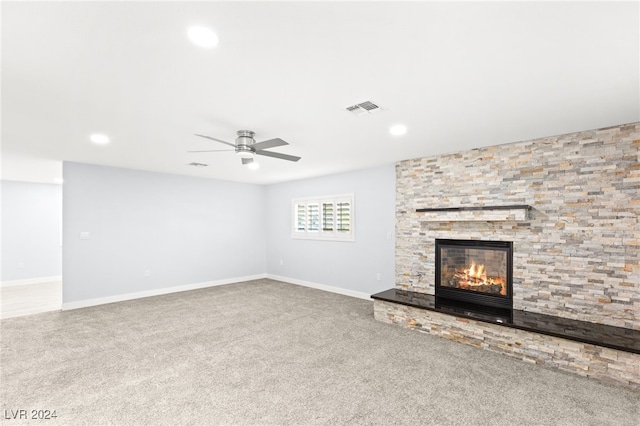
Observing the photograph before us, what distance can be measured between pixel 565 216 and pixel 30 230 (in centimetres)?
1062

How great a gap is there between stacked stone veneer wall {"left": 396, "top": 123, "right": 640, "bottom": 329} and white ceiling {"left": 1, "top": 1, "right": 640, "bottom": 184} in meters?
0.33

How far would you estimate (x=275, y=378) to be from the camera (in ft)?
9.53

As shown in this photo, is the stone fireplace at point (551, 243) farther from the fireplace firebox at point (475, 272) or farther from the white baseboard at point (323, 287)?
the white baseboard at point (323, 287)

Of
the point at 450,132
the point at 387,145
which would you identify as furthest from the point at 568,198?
the point at 387,145

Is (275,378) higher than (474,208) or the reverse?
the reverse

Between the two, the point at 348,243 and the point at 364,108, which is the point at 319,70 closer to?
the point at 364,108

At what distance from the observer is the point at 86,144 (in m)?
4.19

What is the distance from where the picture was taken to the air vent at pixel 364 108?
2764mm

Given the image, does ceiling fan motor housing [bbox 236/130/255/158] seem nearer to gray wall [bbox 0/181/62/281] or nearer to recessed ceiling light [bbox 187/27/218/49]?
recessed ceiling light [bbox 187/27/218/49]

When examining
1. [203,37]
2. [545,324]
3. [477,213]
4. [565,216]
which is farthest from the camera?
[477,213]

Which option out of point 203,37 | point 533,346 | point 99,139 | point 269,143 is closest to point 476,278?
point 533,346

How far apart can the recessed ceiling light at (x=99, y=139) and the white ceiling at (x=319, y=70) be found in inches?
3.5

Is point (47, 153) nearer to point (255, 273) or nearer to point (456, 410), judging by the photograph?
point (255, 273)

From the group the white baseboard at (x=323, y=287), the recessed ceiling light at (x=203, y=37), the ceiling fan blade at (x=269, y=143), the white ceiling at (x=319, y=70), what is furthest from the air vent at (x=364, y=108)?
the white baseboard at (x=323, y=287)
